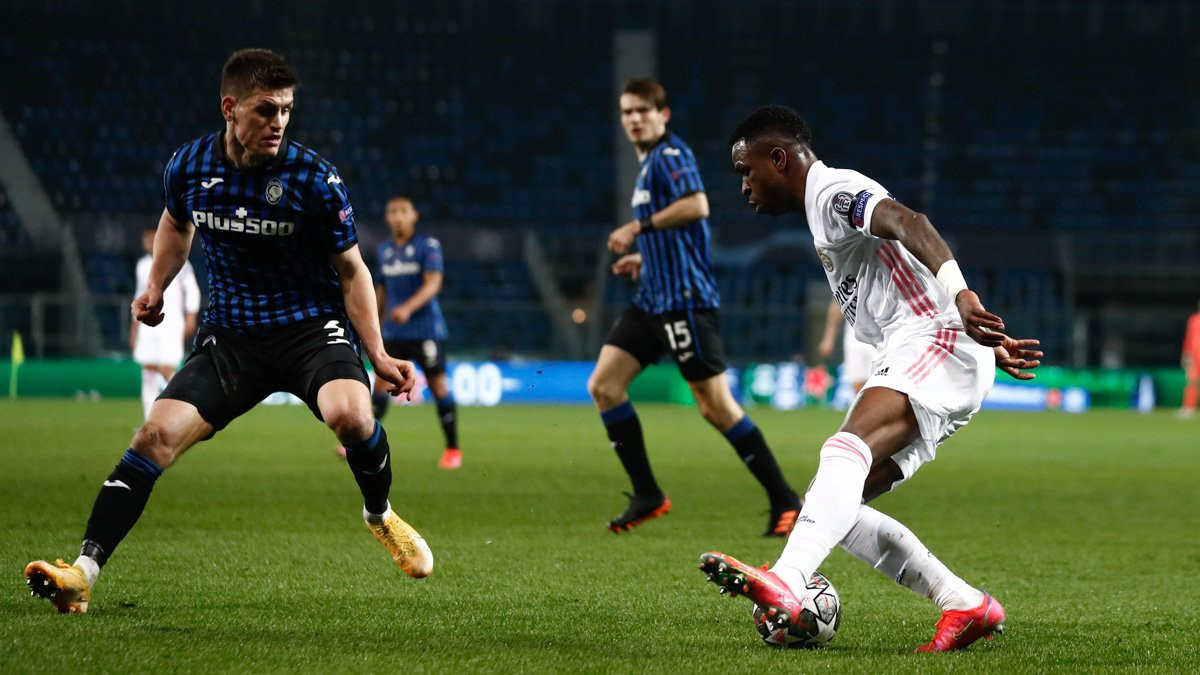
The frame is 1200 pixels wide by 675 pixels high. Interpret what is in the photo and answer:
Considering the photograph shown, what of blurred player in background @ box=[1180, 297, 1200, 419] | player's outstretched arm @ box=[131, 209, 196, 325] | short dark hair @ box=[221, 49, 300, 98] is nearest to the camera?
short dark hair @ box=[221, 49, 300, 98]

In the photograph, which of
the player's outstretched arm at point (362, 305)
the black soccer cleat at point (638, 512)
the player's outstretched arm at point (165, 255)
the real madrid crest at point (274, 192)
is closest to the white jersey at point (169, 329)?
the black soccer cleat at point (638, 512)

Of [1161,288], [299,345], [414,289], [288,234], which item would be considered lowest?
[1161,288]

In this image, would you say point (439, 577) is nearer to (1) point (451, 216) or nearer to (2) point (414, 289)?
(2) point (414, 289)

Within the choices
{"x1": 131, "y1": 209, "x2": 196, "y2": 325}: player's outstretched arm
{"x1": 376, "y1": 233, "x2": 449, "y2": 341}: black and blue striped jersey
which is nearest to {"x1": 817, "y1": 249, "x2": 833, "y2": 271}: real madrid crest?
{"x1": 131, "y1": 209, "x2": 196, "y2": 325}: player's outstretched arm

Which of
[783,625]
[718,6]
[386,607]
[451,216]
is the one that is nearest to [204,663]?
[386,607]

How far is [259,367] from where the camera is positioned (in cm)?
516

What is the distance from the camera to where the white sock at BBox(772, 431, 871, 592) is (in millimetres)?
4281

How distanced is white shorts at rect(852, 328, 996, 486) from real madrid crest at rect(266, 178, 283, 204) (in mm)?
1998

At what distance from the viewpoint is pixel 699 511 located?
8.64 m

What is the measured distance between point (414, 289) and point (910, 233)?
27.7 feet

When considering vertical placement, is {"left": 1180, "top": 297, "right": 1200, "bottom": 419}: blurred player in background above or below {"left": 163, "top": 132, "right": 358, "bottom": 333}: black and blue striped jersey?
below

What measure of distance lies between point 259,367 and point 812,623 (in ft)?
6.73

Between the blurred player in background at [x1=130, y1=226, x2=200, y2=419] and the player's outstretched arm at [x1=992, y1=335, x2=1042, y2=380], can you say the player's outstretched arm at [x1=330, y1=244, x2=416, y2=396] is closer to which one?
the player's outstretched arm at [x1=992, y1=335, x2=1042, y2=380]

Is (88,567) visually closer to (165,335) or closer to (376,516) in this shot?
(376,516)
